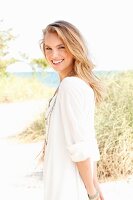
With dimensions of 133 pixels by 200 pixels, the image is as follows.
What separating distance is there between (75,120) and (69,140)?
0.06 meters

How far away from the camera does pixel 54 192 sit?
1436 mm

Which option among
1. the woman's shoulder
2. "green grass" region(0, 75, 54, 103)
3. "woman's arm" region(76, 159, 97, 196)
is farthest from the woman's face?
"green grass" region(0, 75, 54, 103)

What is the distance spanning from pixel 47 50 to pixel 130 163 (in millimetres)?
2535

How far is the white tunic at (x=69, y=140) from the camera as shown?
1.38 m

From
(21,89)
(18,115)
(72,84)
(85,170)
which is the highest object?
(72,84)

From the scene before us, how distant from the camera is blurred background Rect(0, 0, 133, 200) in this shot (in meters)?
3.86

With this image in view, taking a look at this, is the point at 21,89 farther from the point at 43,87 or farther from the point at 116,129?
the point at 116,129

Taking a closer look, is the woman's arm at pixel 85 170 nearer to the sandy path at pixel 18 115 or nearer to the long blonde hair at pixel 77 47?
the long blonde hair at pixel 77 47

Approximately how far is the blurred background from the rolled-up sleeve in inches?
93.5

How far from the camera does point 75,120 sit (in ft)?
4.54

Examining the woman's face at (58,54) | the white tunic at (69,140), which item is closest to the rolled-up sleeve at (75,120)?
the white tunic at (69,140)

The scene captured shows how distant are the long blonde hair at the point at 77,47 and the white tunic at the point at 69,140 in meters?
0.06

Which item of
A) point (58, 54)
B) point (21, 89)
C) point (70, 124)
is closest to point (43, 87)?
point (21, 89)

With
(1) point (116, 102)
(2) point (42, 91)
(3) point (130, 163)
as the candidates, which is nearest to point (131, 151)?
(3) point (130, 163)
